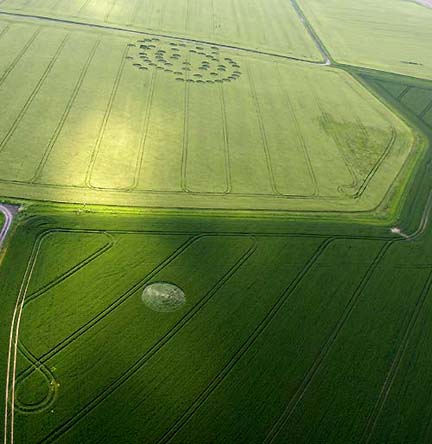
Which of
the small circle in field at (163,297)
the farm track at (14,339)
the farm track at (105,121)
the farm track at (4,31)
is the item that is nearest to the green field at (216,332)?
the farm track at (14,339)

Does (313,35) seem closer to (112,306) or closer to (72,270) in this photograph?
(72,270)

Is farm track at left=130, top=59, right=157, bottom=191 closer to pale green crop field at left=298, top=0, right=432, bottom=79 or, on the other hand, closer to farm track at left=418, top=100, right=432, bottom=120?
farm track at left=418, top=100, right=432, bottom=120

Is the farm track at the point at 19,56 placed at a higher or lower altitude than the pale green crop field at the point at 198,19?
lower

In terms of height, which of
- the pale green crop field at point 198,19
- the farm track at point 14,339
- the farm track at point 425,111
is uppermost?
the pale green crop field at point 198,19

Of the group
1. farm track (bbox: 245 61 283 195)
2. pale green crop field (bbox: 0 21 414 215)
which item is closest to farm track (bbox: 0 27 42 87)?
pale green crop field (bbox: 0 21 414 215)

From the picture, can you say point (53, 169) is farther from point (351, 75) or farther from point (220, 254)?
point (351, 75)

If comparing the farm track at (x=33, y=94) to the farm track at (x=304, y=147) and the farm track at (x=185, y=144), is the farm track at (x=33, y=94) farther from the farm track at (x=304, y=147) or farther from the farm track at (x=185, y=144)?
the farm track at (x=304, y=147)
